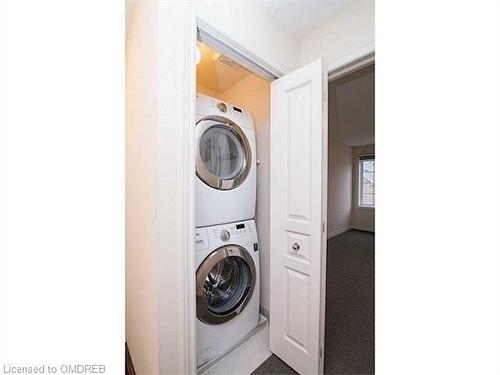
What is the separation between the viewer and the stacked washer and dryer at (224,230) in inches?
49.3

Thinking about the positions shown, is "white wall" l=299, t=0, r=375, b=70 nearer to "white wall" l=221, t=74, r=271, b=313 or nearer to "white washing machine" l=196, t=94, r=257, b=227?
"white wall" l=221, t=74, r=271, b=313

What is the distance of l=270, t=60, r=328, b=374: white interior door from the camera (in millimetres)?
1118

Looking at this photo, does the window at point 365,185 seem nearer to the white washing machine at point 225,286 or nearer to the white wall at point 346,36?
the white wall at point 346,36

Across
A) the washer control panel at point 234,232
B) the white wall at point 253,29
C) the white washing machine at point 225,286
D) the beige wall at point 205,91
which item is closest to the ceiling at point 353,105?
the white wall at point 253,29

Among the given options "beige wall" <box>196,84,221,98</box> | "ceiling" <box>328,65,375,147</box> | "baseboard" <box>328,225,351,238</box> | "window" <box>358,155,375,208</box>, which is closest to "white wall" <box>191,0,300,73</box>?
"ceiling" <box>328,65,375,147</box>

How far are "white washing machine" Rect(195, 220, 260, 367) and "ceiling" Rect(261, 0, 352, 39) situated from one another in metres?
1.35

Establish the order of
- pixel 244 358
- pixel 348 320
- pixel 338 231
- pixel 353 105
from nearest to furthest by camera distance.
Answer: pixel 244 358
pixel 348 320
pixel 353 105
pixel 338 231

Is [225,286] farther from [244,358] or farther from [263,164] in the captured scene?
[263,164]

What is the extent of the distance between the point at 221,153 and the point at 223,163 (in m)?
0.07

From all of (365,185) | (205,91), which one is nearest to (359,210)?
(365,185)

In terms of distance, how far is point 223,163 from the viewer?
146cm

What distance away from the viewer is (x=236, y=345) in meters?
1.43
